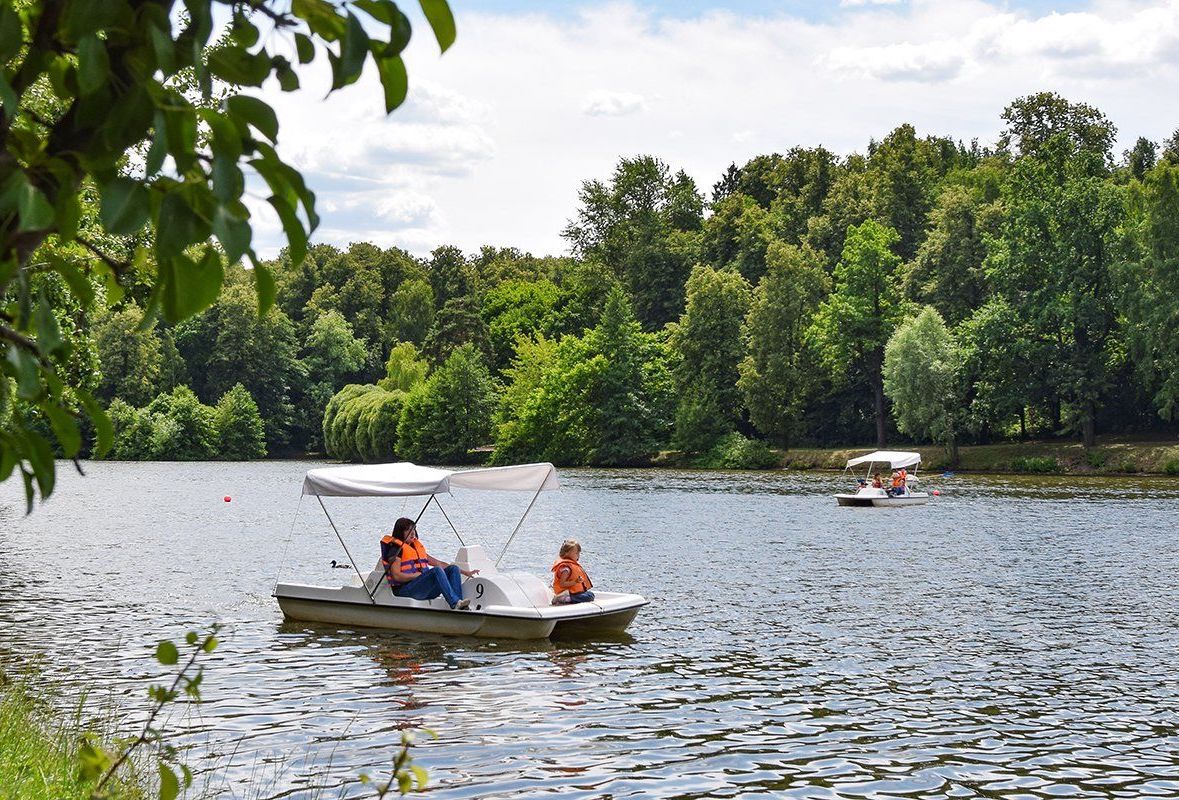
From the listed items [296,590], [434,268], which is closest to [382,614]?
[296,590]

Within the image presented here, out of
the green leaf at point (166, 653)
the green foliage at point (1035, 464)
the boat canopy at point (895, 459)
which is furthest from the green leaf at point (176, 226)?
the green foliage at point (1035, 464)

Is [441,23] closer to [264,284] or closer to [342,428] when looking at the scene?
[264,284]

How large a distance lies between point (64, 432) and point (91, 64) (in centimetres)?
65

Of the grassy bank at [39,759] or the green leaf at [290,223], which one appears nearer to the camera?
the green leaf at [290,223]

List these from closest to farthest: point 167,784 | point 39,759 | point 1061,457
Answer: point 167,784, point 39,759, point 1061,457

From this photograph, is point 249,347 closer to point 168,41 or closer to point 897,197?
point 897,197

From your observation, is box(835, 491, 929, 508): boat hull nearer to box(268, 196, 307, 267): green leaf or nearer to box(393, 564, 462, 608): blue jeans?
box(393, 564, 462, 608): blue jeans

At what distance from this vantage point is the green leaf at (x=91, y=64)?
1969mm

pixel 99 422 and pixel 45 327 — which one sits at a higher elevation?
pixel 45 327

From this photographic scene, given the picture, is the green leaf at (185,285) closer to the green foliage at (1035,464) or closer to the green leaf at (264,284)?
the green leaf at (264,284)

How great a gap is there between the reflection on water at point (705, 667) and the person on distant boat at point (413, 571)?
0.74 meters

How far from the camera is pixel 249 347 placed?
415ft

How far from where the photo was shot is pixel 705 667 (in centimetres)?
1791

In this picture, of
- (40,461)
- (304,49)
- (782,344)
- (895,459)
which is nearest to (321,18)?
(304,49)
